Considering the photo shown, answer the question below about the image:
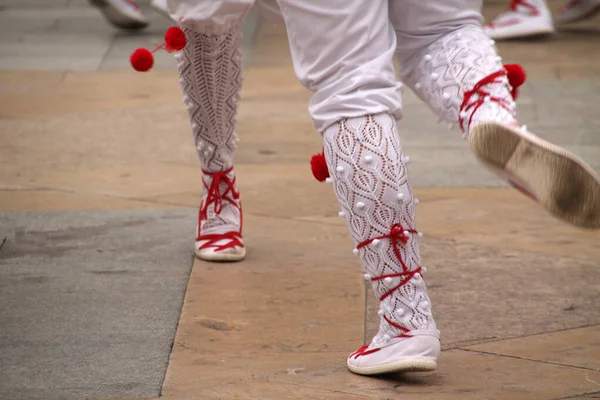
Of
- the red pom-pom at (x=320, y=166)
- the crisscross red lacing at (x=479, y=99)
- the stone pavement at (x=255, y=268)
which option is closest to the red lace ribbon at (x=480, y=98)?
the crisscross red lacing at (x=479, y=99)

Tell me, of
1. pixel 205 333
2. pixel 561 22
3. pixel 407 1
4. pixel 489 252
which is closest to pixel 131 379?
pixel 205 333

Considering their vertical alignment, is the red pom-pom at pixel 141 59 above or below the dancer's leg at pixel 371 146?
below

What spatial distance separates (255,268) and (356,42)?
94cm

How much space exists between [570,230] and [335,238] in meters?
0.57

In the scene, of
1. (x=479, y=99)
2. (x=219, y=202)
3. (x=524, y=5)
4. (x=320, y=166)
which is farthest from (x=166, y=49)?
(x=524, y=5)

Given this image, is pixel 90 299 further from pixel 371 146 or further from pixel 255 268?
pixel 371 146

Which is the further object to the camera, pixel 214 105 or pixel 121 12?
pixel 121 12

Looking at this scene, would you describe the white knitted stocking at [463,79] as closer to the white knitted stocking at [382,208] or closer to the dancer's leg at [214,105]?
the white knitted stocking at [382,208]

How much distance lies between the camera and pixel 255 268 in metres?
2.56

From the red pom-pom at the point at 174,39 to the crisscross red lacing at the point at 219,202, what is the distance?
371mm

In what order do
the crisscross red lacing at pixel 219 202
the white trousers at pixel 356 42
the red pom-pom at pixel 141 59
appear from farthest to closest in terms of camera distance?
the crisscross red lacing at pixel 219 202 → the red pom-pom at pixel 141 59 → the white trousers at pixel 356 42

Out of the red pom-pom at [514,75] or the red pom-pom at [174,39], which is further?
the red pom-pom at [174,39]

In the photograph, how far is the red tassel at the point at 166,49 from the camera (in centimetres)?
233

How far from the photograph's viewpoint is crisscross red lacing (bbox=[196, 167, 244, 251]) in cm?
262
